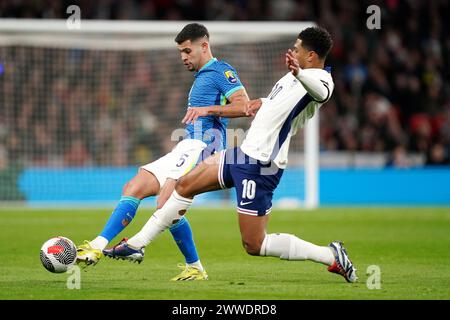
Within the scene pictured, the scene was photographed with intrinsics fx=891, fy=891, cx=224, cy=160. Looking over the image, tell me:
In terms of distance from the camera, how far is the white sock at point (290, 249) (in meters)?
7.64

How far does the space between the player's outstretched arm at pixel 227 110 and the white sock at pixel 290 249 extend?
1.20 m

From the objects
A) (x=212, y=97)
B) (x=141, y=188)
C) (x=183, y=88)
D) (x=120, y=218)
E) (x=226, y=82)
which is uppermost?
(x=226, y=82)

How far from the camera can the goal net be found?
1931 cm

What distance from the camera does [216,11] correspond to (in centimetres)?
2469

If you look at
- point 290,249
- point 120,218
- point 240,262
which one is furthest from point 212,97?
point 240,262

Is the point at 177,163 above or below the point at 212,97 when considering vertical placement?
below

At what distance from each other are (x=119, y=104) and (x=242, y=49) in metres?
3.12

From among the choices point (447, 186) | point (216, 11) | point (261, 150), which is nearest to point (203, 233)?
point (261, 150)

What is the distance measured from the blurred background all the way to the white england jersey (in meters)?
11.3

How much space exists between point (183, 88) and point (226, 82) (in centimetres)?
1167

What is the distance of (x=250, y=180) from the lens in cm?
767

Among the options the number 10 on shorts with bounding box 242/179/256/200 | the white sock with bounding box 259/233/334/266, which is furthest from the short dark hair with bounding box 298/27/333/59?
the white sock with bounding box 259/233/334/266

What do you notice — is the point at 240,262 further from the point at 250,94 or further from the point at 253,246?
the point at 250,94

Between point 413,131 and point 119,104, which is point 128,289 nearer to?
point 119,104
